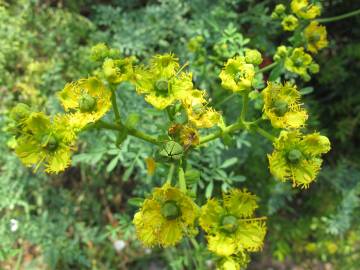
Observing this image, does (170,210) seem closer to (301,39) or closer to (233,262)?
(233,262)

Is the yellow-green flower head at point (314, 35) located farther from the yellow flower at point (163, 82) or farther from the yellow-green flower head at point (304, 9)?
the yellow flower at point (163, 82)

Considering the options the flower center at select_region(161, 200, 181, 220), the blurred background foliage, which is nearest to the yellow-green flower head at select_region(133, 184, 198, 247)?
the flower center at select_region(161, 200, 181, 220)

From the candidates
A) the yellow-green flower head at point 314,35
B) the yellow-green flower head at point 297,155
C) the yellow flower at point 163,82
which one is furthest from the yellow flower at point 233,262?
the yellow-green flower head at point 314,35

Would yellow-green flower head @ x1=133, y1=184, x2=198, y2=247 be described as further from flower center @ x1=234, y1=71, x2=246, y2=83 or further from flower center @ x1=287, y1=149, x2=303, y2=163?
flower center @ x1=234, y1=71, x2=246, y2=83

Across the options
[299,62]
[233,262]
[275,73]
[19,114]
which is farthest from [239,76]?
[19,114]

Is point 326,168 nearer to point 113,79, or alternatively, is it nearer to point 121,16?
point 121,16
